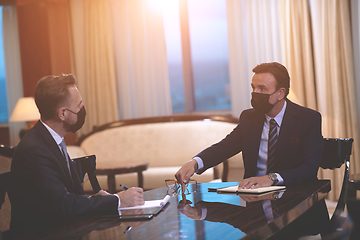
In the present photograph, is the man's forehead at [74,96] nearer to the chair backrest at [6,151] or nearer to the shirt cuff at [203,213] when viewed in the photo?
the shirt cuff at [203,213]

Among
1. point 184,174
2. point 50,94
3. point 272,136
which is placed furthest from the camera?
point 272,136

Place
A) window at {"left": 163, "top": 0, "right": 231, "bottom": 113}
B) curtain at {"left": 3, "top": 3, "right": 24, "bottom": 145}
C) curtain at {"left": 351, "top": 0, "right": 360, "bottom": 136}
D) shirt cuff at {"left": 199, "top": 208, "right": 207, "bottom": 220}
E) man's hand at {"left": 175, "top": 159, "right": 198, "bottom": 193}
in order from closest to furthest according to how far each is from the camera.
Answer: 1. shirt cuff at {"left": 199, "top": 208, "right": 207, "bottom": 220}
2. man's hand at {"left": 175, "top": 159, "right": 198, "bottom": 193}
3. curtain at {"left": 351, "top": 0, "right": 360, "bottom": 136}
4. window at {"left": 163, "top": 0, "right": 231, "bottom": 113}
5. curtain at {"left": 3, "top": 3, "right": 24, "bottom": 145}

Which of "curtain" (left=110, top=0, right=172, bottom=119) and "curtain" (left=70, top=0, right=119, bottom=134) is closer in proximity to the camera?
"curtain" (left=110, top=0, right=172, bottom=119)

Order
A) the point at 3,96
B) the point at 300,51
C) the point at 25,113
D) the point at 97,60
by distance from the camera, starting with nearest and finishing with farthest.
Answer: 1. the point at 300,51
2. the point at 25,113
3. the point at 97,60
4. the point at 3,96

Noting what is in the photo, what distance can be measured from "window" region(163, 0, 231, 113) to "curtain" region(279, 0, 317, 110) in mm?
1171

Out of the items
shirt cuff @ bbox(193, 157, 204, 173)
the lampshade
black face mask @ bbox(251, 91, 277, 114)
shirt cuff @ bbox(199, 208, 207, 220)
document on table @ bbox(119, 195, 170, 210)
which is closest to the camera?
shirt cuff @ bbox(199, 208, 207, 220)

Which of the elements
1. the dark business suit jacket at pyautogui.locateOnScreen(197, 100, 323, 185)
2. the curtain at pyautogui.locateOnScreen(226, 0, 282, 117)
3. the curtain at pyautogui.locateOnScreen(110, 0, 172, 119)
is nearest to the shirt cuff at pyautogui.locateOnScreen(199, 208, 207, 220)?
the dark business suit jacket at pyautogui.locateOnScreen(197, 100, 323, 185)

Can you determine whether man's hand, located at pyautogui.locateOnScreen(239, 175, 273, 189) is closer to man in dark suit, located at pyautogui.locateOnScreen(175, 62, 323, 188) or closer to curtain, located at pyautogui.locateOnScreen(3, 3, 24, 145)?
man in dark suit, located at pyautogui.locateOnScreen(175, 62, 323, 188)

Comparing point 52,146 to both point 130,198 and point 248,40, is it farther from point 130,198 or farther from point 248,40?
point 248,40

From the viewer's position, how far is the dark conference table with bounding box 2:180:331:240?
4.24 feet

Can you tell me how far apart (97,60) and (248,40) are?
2397 mm

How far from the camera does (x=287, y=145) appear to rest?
90.1 inches

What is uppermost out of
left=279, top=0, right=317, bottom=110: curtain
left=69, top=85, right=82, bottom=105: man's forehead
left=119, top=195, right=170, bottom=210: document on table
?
left=279, top=0, right=317, bottom=110: curtain

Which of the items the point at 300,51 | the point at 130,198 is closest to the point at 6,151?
the point at 130,198
